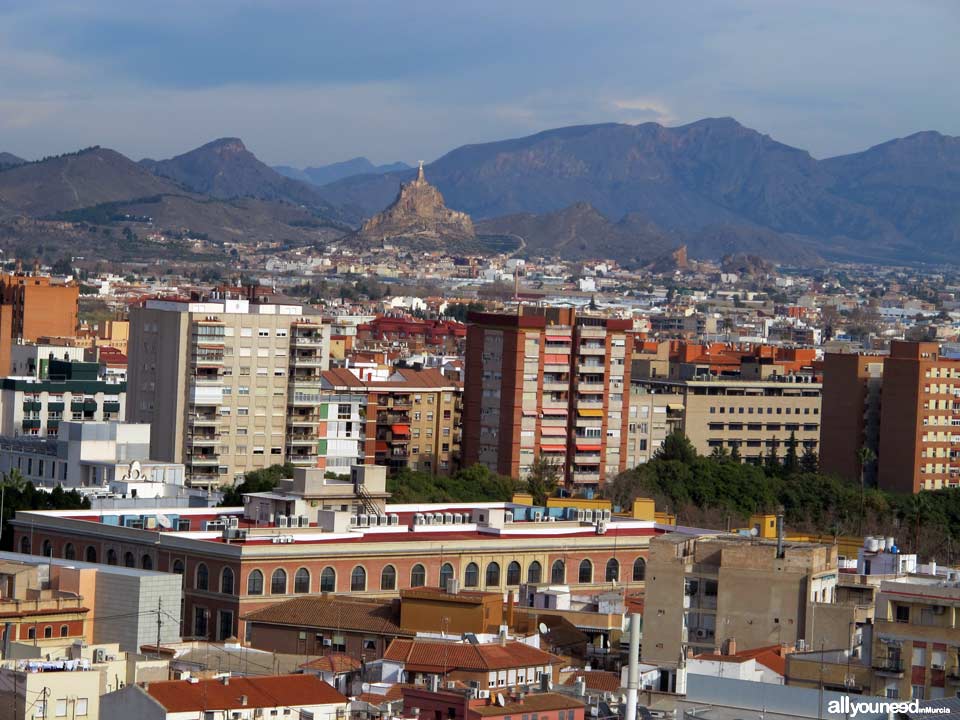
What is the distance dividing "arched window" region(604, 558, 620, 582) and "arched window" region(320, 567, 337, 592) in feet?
23.9

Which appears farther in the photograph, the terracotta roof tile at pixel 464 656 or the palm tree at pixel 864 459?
the palm tree at pixel 864 459

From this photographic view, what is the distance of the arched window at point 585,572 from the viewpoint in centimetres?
5159

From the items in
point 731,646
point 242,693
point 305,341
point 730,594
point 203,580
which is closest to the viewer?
point 242,693

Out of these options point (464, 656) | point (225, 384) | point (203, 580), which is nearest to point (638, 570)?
point (203, 580)

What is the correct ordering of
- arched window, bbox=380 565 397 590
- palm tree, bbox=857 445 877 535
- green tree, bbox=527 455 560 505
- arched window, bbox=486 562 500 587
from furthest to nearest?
palm tree, bbox=857 445 877 535 < green tree, bbox=527 455 560 505 < arched window, bbox=486 562 500 587 < arched window, bbox=380 565 397 590

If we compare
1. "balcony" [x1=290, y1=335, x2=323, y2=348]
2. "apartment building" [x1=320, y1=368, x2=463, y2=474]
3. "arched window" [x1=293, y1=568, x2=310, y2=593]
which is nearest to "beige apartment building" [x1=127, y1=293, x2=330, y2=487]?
"balcony" [x1=290, y1=335, x2=323, y2=348]

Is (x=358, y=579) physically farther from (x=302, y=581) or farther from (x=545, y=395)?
(x=545, y=395)

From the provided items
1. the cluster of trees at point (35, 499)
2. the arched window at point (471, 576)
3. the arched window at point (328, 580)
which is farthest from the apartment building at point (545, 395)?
the arched window at point (328, 580)

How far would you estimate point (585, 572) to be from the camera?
2035 inches

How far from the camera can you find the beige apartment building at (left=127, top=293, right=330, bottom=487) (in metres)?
76.8

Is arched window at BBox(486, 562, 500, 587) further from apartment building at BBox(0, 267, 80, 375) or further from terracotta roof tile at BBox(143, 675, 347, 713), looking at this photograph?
apartment building at BBox(0, 267, 80, 375)

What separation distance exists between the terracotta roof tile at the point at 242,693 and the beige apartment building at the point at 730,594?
9.48 metres

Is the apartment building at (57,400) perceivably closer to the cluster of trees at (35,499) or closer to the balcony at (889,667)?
the cluster of trees at (35,499)

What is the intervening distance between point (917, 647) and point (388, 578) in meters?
16.7
